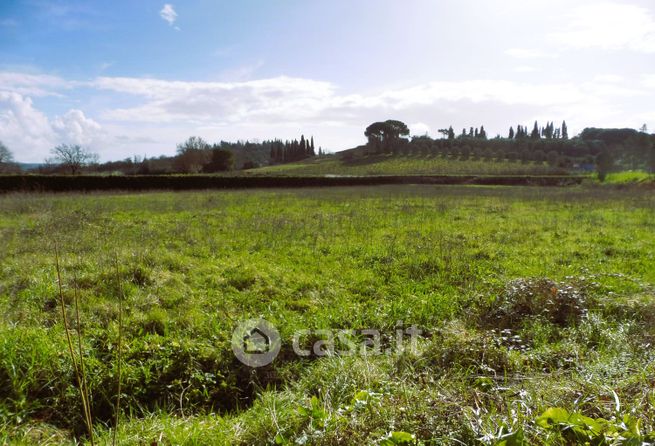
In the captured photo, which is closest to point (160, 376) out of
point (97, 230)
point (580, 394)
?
point (580, 394)

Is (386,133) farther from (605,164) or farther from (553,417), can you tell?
(553,417)

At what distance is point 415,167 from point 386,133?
3371cm

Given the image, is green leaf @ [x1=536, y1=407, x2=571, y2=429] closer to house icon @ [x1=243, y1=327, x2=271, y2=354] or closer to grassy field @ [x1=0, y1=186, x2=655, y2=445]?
grassy field @ [x1=0, y1=186, x2=655, y2=445]

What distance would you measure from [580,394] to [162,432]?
3.32m

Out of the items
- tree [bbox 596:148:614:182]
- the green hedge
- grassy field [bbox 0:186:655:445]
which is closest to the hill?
tree [bbox 596:148:614:182]

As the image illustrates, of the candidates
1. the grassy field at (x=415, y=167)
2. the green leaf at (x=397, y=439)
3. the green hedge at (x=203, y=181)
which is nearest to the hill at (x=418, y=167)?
the grassy field at (x=415, y=167)

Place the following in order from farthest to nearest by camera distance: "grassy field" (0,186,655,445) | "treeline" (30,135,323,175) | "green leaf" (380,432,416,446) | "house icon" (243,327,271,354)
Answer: "treeline" (30,135,323,175) < "house icon" (243,327,271,354) < "grassy field" (0,186,655,445) < "green leaf" (380,432,416,446)

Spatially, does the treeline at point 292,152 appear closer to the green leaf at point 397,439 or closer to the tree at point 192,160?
the tree at point 192,160

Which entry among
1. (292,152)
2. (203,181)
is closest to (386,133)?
(292,152)

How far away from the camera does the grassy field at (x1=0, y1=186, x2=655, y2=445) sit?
9.52ft

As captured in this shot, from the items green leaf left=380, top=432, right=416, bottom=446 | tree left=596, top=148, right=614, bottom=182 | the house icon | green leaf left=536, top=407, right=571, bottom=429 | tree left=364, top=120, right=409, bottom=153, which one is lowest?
the house icon

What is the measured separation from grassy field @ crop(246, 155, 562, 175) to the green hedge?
11.7 meters

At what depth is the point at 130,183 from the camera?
120 feet

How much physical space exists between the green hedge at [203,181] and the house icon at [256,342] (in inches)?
1320
